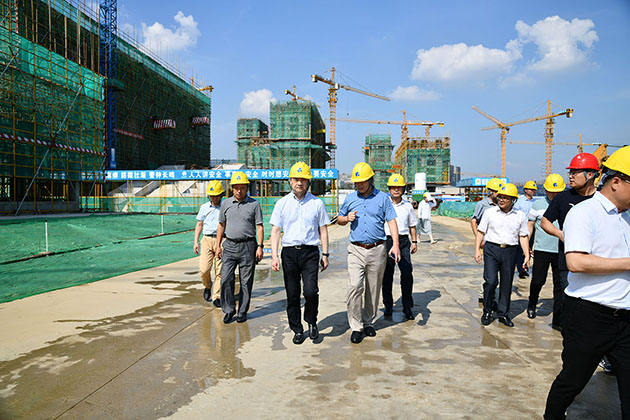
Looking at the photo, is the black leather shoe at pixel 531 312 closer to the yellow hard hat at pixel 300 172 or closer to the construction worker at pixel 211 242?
the yellow hard hat at pixel 300 172

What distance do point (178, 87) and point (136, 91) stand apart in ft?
35.2

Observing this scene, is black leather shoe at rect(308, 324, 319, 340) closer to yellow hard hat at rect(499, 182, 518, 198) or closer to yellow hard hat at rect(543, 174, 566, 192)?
yellow hard hat at rect(499, 182, 518, 198)

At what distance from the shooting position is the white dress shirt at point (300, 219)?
15.3 feet

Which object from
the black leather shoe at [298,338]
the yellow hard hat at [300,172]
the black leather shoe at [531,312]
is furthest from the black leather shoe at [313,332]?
the black leather shoe at [531,312]

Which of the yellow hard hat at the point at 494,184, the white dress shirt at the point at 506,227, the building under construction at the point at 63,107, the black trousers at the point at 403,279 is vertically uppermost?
the building under construction at the point at 63,107

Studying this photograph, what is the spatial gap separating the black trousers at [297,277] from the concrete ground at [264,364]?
0.29 m

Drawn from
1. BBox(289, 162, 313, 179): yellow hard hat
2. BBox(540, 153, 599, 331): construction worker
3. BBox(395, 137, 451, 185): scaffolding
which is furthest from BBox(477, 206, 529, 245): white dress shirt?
BBox(395, 137, 451, 185): scaffolding

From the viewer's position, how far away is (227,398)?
3.21 meters

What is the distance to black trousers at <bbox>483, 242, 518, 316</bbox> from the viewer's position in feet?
17.1

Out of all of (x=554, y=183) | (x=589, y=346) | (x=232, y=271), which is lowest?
(x=232, y=271)

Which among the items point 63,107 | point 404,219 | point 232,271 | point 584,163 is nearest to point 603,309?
point 584,163

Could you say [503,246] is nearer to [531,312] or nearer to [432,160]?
[531,312]

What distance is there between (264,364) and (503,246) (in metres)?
3.37

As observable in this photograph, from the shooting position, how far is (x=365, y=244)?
473 centimetres
